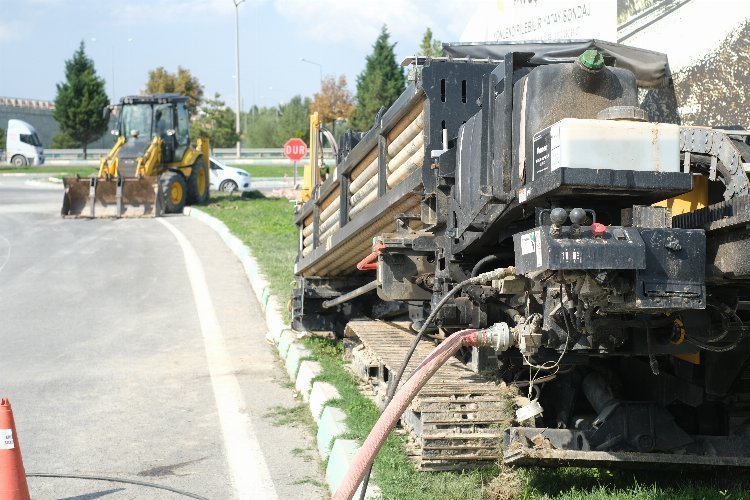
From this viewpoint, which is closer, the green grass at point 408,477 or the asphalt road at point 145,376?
the green grass at point 408,477

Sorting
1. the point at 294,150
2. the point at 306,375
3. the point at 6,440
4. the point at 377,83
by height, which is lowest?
the point at 306,375

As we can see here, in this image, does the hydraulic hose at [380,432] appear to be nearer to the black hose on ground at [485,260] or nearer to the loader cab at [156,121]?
the black hose on ground at [485,260]

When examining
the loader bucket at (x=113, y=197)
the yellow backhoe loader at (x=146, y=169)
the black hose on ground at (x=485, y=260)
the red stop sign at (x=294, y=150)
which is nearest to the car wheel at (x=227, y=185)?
the yellow backhoe loader at (x=146, y=169)

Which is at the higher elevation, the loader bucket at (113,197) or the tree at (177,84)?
the tree at (177,84)

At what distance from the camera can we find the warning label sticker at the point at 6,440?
19.4 ft

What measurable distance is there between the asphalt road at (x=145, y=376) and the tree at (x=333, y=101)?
48.5 metres

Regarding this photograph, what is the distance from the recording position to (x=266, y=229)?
2023 centimetres

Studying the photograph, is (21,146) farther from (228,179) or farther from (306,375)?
(306,375)

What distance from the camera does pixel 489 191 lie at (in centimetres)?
498

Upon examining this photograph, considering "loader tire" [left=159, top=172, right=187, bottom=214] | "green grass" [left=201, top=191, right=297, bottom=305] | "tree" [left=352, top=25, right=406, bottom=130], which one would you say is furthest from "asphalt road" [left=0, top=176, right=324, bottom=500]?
"tree" [left=352, top=25, right=406, bottom=130]

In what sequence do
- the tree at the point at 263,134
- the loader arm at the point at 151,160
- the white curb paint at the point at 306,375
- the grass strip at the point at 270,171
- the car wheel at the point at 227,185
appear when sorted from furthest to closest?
the tree at the point at 263,134, the grass strip at the point at 270,171, the car wheel at the point at 227,185, the loader arm at the point at 151,160, the white curb paint at the point at 306,375

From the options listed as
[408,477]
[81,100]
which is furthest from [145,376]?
[81,100]

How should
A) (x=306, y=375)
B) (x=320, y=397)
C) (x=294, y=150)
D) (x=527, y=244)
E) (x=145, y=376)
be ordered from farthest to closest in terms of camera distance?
(x=294, y=150) < (x=145, y=376) < (x=306, y=375) < (x=320, y=397) < (x=527, y=244)

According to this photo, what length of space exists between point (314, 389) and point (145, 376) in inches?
87.0
